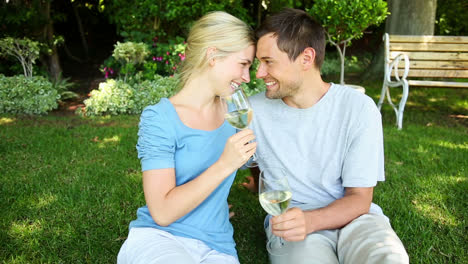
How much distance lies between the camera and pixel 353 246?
2191 mm

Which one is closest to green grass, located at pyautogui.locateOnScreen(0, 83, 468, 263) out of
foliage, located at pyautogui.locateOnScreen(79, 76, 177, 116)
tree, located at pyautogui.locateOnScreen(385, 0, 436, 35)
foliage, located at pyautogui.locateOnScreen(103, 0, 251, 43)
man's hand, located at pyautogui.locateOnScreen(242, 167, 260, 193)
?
man's hand, located at pyautogui.locateOnScreen(242, 167, 260, 193)

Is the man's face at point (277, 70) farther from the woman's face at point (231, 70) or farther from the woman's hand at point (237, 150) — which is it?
the woman's hand at point (237, 150)

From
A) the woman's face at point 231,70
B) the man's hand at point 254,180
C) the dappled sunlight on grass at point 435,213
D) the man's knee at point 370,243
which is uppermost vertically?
the woman's face at point 231,70

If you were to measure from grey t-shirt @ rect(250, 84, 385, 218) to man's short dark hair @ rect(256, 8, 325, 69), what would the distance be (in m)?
0.34

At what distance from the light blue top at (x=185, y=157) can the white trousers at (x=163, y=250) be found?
46mm

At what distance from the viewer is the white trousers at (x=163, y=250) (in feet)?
6.29

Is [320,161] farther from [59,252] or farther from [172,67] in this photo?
[172,67]

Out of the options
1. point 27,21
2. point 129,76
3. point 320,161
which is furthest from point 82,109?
point 320,161

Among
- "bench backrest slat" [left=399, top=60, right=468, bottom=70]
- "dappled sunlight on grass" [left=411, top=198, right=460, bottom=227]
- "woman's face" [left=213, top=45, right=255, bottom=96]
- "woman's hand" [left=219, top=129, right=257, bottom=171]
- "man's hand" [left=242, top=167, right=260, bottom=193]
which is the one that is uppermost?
"woman's face" [left=213, top=45, right=255, bottom=96]

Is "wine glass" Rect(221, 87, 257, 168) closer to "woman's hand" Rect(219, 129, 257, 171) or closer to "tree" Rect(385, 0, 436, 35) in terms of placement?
"woman's hand" Rect(219, 129, 257, 171)

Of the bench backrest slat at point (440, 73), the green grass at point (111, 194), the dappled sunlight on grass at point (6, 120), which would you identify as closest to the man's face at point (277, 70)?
the green grass at point (111, 194)

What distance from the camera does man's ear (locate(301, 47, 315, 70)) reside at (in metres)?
2.61

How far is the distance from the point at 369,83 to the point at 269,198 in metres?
9.22

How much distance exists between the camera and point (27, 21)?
8180 mm
